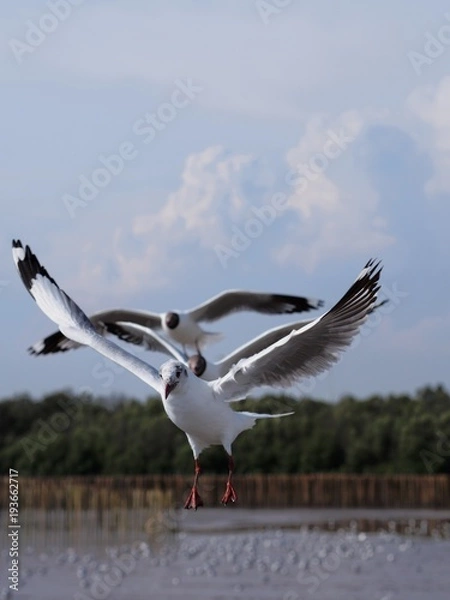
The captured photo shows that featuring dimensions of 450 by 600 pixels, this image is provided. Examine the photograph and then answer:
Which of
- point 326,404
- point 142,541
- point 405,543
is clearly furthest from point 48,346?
point 326,404

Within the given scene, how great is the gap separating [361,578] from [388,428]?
17292mm

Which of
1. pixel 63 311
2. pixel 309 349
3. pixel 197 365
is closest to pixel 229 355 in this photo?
pixel 197 365

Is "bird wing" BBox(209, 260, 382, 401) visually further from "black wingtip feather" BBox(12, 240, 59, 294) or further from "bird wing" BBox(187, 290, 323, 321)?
"bird wing" BBox(187, 290, 323, 321)

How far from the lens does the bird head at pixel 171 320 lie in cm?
1323

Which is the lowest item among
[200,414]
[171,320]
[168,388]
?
[200,414]

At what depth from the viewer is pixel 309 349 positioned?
24.8ft

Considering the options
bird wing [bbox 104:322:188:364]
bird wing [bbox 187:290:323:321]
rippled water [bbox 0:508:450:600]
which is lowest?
rippled water [bbox 0:508:450:600]

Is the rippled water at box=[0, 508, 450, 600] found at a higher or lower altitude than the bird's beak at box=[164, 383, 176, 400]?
lower

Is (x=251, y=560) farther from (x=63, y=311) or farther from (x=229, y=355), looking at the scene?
(x=63, y=311)

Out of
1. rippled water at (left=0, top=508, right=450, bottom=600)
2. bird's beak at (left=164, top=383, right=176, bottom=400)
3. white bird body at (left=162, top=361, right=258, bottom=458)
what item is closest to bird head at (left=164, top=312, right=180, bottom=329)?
white bird body at (left=162, top=361, right=258, bottom=458)

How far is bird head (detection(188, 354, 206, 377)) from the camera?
35.3 ft

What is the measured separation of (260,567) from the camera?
85.4 ft

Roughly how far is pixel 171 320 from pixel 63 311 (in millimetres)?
4428

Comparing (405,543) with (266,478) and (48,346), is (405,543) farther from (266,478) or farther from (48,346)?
(48,346)
